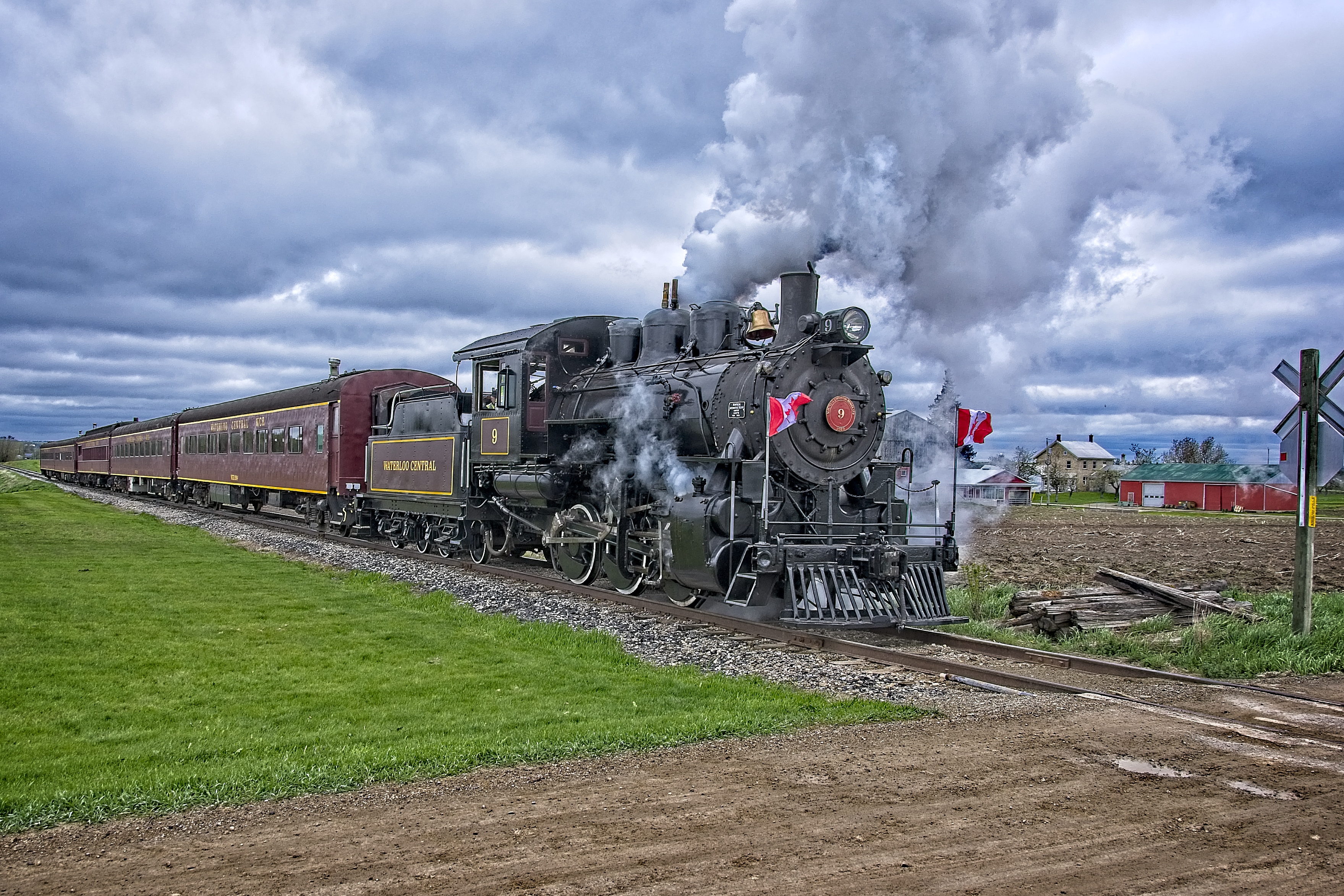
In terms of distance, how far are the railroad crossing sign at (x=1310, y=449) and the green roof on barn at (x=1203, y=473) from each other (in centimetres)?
5405

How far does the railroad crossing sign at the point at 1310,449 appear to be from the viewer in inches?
396

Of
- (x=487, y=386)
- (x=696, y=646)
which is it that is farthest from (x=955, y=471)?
(x=487, y=386)

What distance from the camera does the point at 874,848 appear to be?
4676 mm

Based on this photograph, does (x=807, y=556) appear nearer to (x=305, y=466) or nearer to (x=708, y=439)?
(x=708, y=439)

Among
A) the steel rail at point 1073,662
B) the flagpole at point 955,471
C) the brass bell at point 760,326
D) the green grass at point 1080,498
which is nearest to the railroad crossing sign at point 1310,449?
the steel rail at point 1073,662

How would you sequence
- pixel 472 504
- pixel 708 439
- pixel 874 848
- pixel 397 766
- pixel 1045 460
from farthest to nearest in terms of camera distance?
pixel 1045 460, pixel 472 504, pixel 708 439, pixel 397 766, pixel 874 848

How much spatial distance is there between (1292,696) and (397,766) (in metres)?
7.01

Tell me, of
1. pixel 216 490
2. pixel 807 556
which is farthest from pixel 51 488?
pixel 807 556

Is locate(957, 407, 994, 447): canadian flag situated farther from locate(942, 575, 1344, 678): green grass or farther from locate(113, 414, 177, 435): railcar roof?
locate(113, 414, 177, 435): railcar roof

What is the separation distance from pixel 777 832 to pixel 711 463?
715 cm

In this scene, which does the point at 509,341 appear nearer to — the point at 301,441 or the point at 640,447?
the point at 640,447

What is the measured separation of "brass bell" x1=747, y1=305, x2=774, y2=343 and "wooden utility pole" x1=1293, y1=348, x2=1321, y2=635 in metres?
5.88

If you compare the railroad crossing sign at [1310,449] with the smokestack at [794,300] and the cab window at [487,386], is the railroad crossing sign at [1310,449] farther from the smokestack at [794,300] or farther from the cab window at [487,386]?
the cab window at [487,386]

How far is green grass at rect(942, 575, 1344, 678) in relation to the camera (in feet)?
30.1
